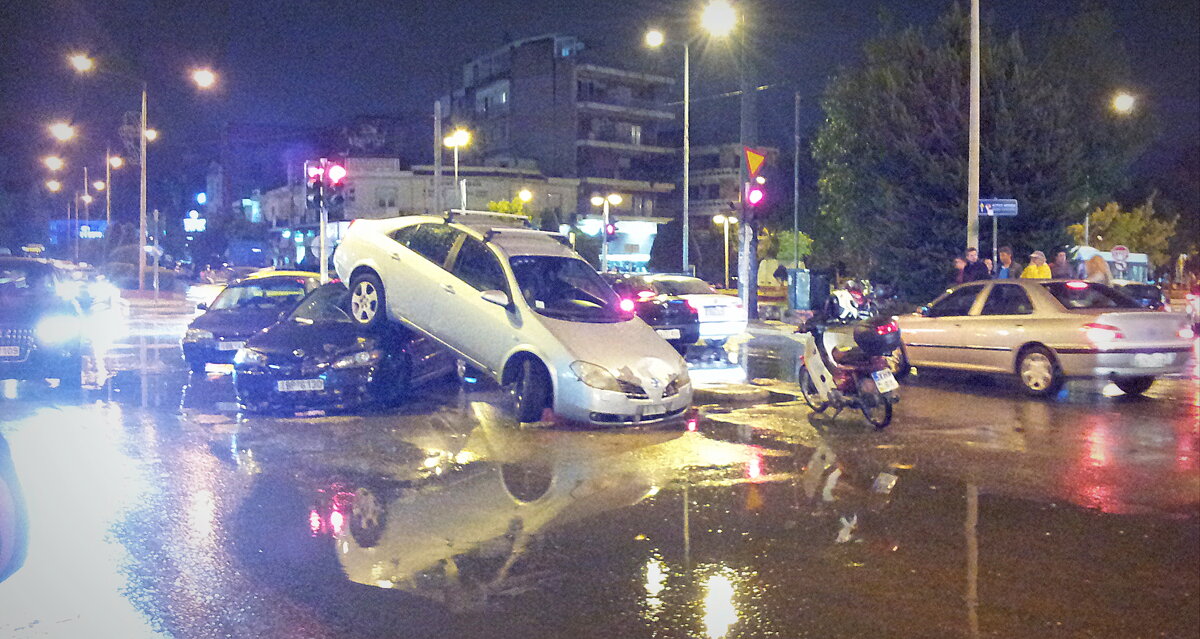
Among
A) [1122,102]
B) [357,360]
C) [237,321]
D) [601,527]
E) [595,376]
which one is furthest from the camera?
[1122,102]

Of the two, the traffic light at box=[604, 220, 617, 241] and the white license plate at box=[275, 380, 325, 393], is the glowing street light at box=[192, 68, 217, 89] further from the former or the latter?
the white license plate at box=[275, 380, 325, 393]

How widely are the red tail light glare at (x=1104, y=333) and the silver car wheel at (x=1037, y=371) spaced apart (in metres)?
0.60

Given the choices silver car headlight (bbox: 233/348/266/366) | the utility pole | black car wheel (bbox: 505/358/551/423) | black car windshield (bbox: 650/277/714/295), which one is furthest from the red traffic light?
the utility pole

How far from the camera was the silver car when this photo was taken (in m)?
12.7

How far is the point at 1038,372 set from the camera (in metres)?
13.3

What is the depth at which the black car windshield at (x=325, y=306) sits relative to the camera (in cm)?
1277

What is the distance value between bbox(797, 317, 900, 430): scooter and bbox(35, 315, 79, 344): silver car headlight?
30.1 feet

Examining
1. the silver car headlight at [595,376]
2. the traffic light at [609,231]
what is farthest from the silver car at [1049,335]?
the traffic light at [609,231]

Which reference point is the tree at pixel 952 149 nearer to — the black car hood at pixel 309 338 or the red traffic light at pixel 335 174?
the red traffic light at pixel 335 174

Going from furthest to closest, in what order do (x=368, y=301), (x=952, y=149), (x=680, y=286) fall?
(x=952, y=149), (x=680, y=286), (x=368, y=301)

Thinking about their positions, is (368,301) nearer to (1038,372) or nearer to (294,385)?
(294,385)

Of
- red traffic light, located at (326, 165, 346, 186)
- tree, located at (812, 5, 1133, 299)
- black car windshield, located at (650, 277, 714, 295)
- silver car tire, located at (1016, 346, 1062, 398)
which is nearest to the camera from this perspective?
silver car tire, located at (1016, 346, 1062, 398)

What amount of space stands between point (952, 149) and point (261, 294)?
17389 millimetres

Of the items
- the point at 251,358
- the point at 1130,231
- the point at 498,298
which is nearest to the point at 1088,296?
the point at 498,298
